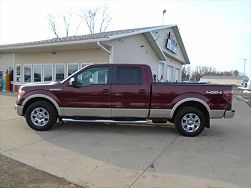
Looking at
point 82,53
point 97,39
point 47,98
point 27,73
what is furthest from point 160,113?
point 27,73

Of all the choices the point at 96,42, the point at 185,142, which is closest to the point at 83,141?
the point at 185,142

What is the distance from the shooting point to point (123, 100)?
7.97 metres

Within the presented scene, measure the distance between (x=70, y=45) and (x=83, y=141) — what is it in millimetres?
10644

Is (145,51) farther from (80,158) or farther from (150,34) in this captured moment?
(80,158)

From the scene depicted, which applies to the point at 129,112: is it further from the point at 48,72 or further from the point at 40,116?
the point at 48,72

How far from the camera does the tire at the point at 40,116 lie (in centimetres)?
803

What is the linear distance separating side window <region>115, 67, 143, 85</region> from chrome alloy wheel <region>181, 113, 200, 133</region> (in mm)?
1661

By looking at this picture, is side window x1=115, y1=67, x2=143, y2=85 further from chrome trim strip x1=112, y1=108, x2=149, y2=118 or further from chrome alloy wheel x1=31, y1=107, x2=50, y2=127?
chrome alloy wheel x1=31, y1=107, x2=50, y2=127

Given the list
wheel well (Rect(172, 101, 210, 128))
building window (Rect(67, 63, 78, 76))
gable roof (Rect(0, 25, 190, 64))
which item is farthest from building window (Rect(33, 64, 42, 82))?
wheel well (Rect(172, 101, 210, 128))

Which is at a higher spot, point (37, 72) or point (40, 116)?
point (37, 72)

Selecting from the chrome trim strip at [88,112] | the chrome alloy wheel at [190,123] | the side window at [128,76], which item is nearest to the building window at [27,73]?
the chrome trim strip at [88,112]

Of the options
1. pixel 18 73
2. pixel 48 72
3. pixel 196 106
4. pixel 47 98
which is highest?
pixel 48 72

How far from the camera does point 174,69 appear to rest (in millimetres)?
29594

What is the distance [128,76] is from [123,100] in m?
0.72
